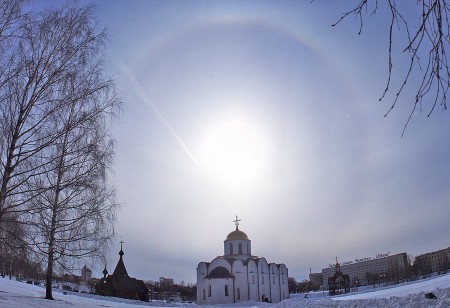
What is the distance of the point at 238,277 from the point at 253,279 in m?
2.43

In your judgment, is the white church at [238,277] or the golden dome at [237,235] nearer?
the white church at [238,277]

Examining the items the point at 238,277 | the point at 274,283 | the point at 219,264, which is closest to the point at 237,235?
the point at 219,264

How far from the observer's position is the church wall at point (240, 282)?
55125 millimetres

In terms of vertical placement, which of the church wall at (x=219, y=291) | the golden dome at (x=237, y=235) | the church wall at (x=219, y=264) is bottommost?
the church wall at (x=219, y=291)

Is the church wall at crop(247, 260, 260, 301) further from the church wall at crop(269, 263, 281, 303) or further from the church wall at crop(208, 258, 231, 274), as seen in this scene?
the church wall at crop(269, 263, 281, 303)

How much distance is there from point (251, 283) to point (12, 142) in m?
50.5

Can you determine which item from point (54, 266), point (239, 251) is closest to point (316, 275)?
point (239, 251)

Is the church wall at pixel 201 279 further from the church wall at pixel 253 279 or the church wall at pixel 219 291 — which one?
the church wall at pixel 253 279

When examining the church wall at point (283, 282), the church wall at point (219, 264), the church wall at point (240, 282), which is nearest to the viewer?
the church wall at point (240, 282)

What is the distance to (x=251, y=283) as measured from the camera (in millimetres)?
56156

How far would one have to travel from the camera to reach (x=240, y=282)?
183ft

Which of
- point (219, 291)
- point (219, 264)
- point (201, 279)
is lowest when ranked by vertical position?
point (219, 291)

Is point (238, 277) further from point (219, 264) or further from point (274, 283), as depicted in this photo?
point (274, 283)

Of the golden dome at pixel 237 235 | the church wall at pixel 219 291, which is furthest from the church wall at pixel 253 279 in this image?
the golden dome at pixel 237 235
